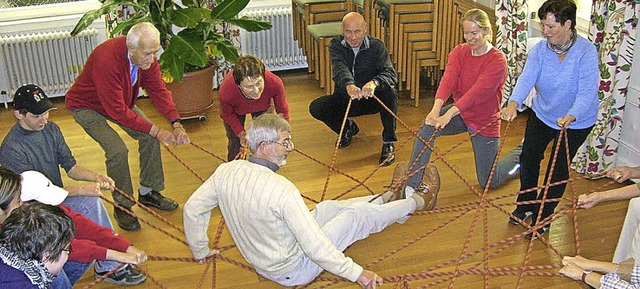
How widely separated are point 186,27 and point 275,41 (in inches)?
59.5

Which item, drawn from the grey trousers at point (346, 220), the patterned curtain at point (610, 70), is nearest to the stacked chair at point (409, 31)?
the patterned curtain at point (610, 70)

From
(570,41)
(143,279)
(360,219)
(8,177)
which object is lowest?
(143,279)

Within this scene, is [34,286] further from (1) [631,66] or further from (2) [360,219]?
(1) [631,66]

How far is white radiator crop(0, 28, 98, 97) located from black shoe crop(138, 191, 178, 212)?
2254 mm

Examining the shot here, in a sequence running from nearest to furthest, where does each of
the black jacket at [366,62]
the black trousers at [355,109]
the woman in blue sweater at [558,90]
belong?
the woman in blue sweater at [558,90]
the black jacket at [366,62]
the black trousers at [355,109]

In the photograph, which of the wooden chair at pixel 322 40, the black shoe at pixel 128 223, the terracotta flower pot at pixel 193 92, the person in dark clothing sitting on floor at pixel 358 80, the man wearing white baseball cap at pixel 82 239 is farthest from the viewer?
the wooden chair at pixel 322 40

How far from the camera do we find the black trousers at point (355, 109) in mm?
5465

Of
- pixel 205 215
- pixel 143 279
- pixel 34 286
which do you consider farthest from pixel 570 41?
pixel 34 286

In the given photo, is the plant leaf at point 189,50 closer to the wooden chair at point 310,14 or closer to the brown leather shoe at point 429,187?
the wooden chair at point 310,14

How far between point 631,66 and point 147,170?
315 centimetres

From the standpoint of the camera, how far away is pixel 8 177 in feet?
9.75

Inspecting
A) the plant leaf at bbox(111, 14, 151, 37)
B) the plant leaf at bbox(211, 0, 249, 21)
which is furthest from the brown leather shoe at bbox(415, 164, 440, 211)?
the plant leaf at bbox(111, 14, 151, 37)

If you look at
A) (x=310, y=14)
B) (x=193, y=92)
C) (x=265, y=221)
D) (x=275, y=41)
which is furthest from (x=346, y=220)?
(x=275, y=41)

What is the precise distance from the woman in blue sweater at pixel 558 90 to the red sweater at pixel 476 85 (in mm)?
267
